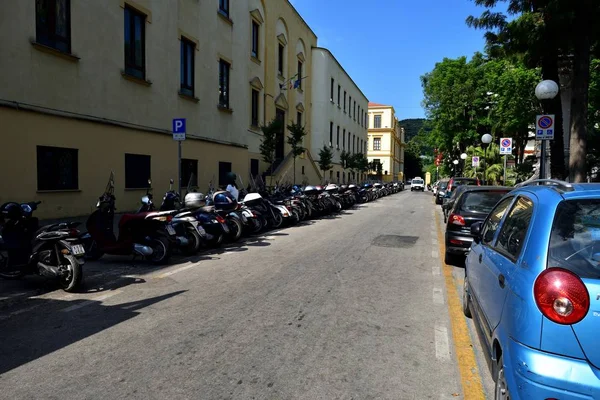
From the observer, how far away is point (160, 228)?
787 cm

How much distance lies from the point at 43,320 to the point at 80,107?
9470 millimetres

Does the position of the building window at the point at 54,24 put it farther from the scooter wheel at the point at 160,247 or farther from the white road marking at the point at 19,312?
the white road marking at the point at 19,312

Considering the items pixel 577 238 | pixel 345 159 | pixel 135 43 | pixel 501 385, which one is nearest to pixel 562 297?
pixel 577 238

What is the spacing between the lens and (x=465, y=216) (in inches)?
326

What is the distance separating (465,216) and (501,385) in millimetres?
5878

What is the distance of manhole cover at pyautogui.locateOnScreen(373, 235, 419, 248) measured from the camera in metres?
10.7

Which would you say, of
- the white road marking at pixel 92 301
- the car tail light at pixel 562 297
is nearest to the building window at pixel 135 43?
the white road marking at pixel 92 301

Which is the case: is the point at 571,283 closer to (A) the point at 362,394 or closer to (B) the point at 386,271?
(A) the point at 362,394

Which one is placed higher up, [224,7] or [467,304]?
[224,7]

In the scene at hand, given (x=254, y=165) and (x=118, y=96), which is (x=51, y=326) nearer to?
(x=118, y=96)

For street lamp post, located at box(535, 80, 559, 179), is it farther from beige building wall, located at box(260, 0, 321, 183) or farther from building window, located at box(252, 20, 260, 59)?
building window, located at box(252, 20, 260, 59)

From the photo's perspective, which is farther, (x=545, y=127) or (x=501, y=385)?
(x=545, y=127)

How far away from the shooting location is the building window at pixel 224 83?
21.4 metres

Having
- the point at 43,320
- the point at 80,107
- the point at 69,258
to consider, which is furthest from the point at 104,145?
the point at 43,320
